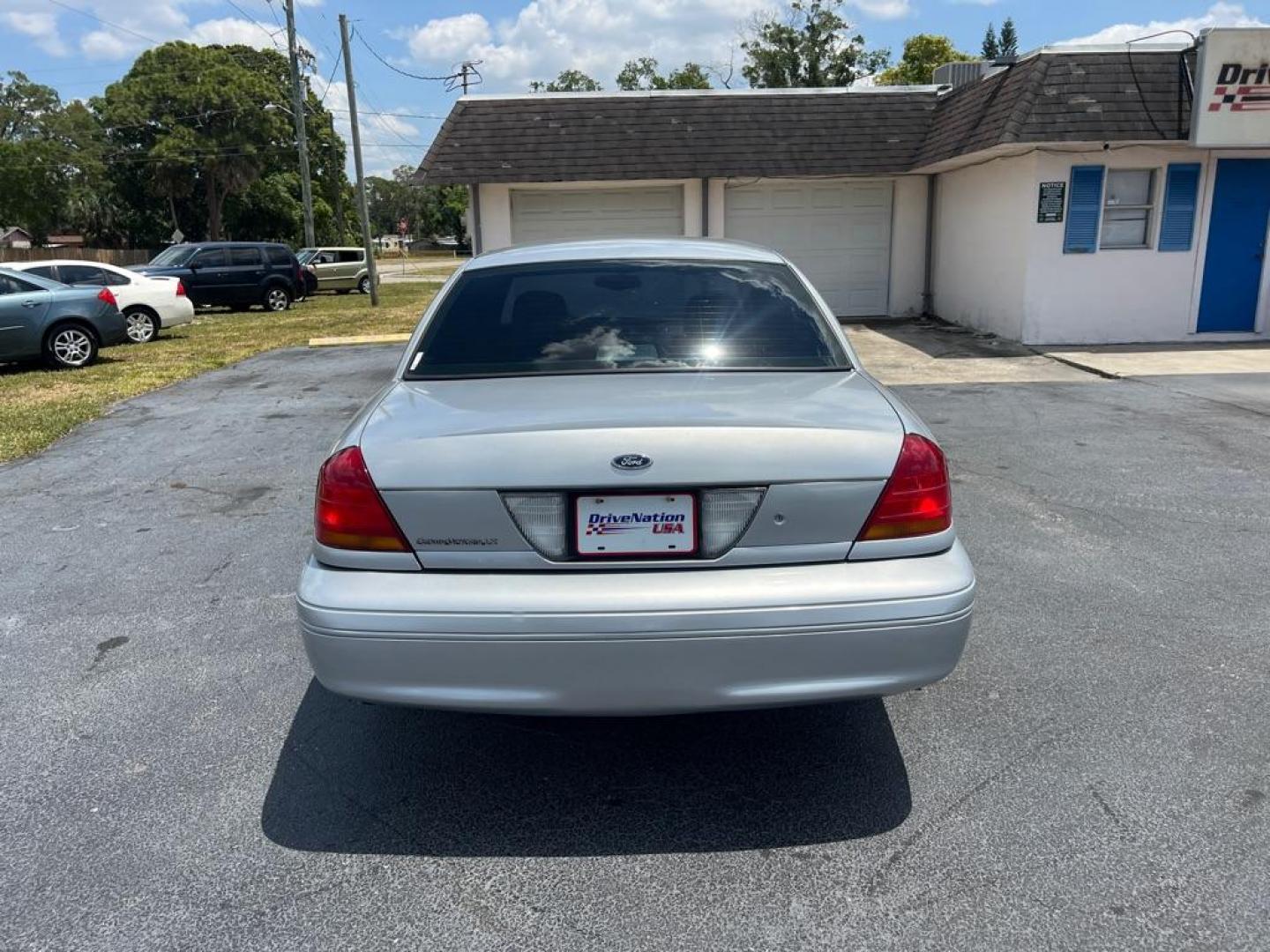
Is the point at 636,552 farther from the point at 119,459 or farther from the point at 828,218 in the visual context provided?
the point at 828,218

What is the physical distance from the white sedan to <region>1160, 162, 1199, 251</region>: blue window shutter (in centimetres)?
1593

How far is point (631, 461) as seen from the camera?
255cm

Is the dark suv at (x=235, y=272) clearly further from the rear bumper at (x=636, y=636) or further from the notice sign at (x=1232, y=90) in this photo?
the rear bumper at (x=636, y=636)

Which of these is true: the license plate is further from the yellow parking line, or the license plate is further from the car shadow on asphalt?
the yellow parking line

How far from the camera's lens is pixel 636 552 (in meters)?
2.58

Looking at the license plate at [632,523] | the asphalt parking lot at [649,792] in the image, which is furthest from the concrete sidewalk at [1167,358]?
the license plate at [632,523]

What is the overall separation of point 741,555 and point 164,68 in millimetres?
50462

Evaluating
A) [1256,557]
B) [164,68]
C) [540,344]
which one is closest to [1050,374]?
[1256,557]

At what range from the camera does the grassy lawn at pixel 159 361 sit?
30.6ft

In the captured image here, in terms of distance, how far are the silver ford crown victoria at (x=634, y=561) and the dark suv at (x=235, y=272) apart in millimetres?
22423

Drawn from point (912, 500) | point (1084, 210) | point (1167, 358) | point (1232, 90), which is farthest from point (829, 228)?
point (912, 500)

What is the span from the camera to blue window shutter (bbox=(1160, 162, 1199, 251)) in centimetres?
1310

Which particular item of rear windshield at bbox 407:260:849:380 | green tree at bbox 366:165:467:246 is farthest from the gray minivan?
green tree at bbox 366:165:467:246

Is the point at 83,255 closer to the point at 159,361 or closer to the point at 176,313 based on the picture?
the point at 176,313
